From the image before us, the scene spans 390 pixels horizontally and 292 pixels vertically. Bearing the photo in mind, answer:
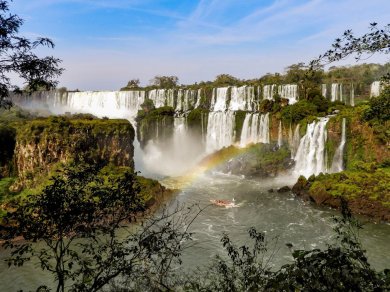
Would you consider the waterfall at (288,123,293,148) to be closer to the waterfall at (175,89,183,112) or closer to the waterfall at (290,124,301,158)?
the waterfall at (290,124,301,158)

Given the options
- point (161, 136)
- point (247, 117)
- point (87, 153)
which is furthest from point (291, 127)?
point (87, 153)

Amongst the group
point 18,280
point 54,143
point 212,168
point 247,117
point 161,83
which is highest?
point 161,83

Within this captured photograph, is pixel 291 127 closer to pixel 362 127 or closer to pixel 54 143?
pixel 362 127

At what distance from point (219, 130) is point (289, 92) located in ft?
37.7

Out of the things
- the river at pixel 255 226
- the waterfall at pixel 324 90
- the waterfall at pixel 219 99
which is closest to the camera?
the river at pixel 255 226

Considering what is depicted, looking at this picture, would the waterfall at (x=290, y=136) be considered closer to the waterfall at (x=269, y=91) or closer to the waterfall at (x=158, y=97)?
the waterfall at (x=269, y=91)

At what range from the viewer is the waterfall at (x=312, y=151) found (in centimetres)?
3678

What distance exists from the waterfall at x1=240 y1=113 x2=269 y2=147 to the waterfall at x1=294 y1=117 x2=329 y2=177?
5.78 metres

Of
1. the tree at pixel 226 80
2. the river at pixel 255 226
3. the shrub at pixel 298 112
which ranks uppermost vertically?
the tree at pixel 226 80

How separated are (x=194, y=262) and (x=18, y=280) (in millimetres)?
8515

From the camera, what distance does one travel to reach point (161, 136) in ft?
169

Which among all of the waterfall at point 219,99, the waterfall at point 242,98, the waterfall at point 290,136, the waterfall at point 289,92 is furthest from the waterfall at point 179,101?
the waterfall at point 290,136

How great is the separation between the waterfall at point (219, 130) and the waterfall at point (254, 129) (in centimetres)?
191

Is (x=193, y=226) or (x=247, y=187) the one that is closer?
(x=193, y=226)
